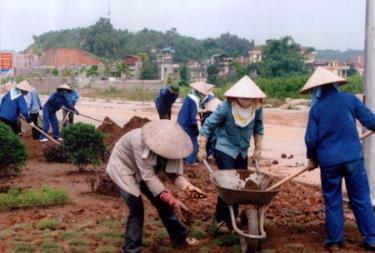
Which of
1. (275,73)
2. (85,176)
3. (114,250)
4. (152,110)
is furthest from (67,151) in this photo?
(275,73)

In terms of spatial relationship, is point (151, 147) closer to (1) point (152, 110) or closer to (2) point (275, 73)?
(1) point (152, 110)

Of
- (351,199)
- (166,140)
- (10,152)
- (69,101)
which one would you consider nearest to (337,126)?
(351,199)

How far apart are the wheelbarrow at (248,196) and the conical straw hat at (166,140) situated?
646 mm

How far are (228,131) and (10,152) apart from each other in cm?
484

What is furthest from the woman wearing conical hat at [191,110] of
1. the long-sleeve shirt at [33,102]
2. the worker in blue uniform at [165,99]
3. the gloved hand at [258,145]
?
the long-sleeve shirt at [33,102]

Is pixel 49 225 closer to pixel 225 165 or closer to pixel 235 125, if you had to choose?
pixel 225 165

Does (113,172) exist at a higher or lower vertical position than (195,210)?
higher

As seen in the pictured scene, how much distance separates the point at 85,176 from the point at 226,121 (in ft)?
15.2

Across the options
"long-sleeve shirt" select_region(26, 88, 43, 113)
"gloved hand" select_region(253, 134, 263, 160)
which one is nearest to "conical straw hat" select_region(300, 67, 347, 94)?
"gloved hand" select_region(253, 134, 263, 160)

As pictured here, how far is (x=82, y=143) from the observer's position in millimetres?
10734

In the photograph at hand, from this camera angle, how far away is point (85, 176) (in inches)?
423

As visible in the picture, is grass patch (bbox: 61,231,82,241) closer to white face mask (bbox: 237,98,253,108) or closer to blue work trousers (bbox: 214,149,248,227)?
blue work trousers (bbox: 214,149,248,227)

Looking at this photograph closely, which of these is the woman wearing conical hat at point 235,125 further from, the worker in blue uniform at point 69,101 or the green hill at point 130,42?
the green hill at point 130,42

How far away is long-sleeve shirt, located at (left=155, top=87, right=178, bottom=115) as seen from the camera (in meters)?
13.1
